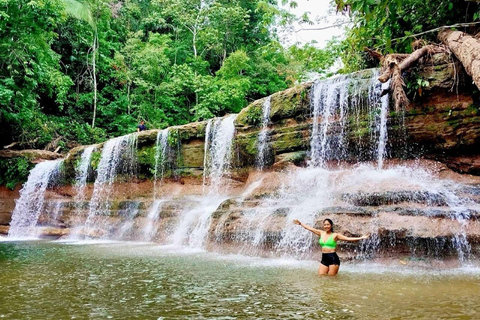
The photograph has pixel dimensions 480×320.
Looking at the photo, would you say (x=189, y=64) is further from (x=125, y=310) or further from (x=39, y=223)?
(x=125, y=310)

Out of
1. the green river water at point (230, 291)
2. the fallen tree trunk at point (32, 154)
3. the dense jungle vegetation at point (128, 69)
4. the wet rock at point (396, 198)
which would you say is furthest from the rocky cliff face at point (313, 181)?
the dense jungle vegetation at point (128, 69)

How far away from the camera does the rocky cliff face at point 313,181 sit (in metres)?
8.13

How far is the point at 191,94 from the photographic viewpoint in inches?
1204

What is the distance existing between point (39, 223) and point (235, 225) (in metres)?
11.5

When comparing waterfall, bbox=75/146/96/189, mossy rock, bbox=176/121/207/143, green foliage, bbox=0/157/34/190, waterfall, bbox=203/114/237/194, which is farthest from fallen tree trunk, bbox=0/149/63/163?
waterfall, bbox=203/114/237/194

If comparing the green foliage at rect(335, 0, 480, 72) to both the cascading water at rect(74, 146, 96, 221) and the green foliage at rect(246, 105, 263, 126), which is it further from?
the cascading water at rect(74, 146, 96, 221)

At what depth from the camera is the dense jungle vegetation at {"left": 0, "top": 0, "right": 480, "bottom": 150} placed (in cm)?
1845

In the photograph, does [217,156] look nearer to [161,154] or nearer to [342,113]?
[161,154]

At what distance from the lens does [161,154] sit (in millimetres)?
18094

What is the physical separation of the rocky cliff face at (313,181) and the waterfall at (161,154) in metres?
0.05

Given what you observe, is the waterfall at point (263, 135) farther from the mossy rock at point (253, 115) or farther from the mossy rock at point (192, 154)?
the mossy rock at point (192, 154)

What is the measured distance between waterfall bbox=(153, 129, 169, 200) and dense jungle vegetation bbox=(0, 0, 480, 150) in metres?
5.98

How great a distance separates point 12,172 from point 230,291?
56.6 ft

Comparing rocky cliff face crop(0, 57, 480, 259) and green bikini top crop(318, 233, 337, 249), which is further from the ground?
rocky cliff face crop(0, 57, 480, 259)
